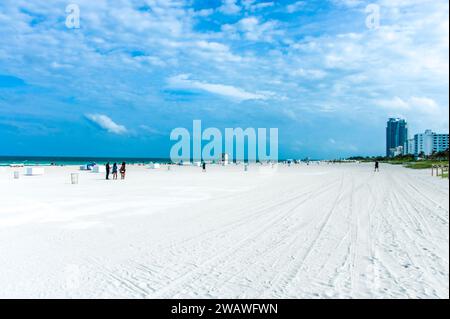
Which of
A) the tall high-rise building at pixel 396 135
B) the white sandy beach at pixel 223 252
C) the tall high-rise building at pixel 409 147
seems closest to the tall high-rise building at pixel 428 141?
the tall high-rise building at pixel 409 147

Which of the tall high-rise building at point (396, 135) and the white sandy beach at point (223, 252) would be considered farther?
the tall high-rise building at point (396, 135)

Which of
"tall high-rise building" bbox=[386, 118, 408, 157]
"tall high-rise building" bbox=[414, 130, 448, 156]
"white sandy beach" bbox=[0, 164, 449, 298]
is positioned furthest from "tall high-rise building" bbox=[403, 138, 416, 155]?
"white sandy beach" bbox=[0, 164, 449, 298]

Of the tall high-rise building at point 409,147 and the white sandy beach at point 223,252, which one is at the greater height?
the tall high-rise building at point 409,147

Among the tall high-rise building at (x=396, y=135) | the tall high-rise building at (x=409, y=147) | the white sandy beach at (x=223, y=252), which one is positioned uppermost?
the tall high-rise building at (x=396, y=135)

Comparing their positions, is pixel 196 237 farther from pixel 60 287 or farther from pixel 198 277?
pixel 60 287

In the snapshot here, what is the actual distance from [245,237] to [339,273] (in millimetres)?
2738

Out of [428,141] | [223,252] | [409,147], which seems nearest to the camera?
[223,252]

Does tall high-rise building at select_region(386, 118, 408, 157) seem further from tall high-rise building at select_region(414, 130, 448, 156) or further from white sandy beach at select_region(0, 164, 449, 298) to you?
white sandy beach at select_region(0, 164, 449, 298)

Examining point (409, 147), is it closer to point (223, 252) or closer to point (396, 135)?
point (396, 135)

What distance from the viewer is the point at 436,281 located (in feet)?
16.8

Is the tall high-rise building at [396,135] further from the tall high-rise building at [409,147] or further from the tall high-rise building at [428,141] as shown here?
the tall high-rise building at [428,141]

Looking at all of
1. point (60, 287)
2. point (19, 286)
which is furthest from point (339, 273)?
point (19, 286)

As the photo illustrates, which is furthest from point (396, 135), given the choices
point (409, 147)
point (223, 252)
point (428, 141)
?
point (223, 252)
